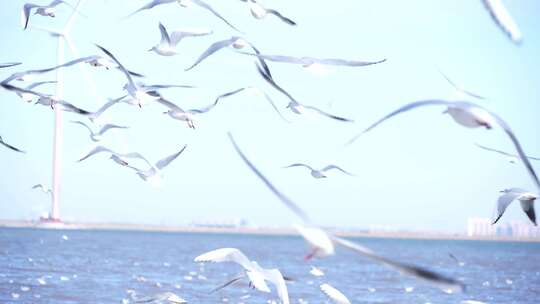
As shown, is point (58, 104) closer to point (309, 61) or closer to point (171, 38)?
point (171, 38)

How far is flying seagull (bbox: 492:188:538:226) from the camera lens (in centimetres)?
801

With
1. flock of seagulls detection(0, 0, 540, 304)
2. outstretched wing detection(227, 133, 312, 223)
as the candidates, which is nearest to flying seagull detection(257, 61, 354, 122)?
flock of seagulls detection(0, 0, 540, 304)

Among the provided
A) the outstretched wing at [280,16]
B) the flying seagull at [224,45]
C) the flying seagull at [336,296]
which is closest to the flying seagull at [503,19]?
the outstretched wing at [280,16]

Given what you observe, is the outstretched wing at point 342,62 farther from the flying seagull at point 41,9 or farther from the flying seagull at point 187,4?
the flying seagull at point 41,9

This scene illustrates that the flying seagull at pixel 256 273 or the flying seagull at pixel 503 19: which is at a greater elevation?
the flying seagull at pixel 503 19

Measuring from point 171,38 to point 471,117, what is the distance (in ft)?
11.4

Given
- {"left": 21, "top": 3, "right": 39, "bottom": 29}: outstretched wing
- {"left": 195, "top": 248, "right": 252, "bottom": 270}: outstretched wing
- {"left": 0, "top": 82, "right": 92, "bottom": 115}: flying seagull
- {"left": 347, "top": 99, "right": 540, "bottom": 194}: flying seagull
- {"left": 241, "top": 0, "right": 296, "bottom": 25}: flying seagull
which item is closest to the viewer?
{"left": 347, "top": 99, "right": 540, "bottom": 194}: flying seagull

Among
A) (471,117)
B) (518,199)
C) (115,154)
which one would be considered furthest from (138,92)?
(518,199)

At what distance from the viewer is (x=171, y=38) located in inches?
320

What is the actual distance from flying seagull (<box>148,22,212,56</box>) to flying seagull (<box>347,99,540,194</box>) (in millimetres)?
3079

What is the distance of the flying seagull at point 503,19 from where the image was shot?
389 centimetres

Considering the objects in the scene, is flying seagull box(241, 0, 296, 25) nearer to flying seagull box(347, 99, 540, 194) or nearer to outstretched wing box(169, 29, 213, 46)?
outstretched wing box(169, 29, 213, 46)

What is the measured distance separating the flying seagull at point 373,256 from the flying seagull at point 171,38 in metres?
3.87

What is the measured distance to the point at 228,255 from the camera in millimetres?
8406
